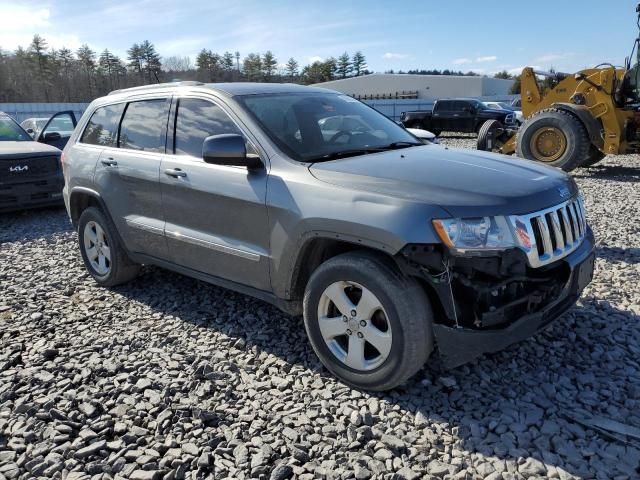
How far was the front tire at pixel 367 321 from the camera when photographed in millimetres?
2742

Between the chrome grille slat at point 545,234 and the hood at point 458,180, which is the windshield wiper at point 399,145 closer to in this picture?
the hood at point 458,180

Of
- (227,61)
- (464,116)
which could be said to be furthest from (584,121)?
(227,61)

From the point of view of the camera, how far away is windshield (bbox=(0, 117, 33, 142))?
9.27m

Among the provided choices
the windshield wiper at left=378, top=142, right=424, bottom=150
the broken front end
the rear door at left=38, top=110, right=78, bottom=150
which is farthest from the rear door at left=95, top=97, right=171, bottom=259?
the rear door at left=38, top=110, right=78, bottom=150

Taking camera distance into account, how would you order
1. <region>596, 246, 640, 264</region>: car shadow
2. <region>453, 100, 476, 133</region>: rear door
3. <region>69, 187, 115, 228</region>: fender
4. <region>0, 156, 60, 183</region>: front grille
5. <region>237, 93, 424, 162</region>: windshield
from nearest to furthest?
<region>237, 93, 424, 162</region>: windshield
<region>69, 187, 115, 228</region>: fender
<region>596, 246, 640, 264</region>: car shadow
<region>0, 156, 60, 183</region>: front grille
<region>453, 100, 476, 133</region>: rear door

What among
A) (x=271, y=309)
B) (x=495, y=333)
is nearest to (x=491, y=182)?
(x=495, y=333)

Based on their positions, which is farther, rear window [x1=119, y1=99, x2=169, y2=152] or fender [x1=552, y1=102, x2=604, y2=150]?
fender [x1=552, y1=102, x2=604, y2=150]

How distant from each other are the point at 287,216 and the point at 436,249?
95 cm

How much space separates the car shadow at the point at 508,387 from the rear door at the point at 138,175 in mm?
718

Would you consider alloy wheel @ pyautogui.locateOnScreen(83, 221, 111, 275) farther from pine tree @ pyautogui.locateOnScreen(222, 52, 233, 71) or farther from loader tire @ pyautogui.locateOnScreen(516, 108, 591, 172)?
pine tree @ pyautogui.locateOnScreen(222, 52, 233, 71)

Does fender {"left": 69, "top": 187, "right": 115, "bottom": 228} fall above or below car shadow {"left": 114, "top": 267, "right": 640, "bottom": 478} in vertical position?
above

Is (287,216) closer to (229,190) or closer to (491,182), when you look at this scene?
(229,190)

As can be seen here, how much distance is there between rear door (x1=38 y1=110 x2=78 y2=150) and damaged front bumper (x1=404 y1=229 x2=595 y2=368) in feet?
26.7

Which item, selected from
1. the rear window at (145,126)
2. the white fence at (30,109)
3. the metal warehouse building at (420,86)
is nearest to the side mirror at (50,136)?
the rear window at (145,126)
